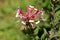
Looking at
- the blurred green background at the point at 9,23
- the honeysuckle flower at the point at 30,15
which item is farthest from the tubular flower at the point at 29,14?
the blurred green background at the point at 9,23

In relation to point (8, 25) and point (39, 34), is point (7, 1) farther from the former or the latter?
point (39, 34)

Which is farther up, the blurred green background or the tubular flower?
the blurred green background

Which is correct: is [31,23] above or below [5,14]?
below

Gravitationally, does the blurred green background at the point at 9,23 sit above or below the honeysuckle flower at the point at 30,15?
above

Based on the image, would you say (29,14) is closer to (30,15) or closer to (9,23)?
(30,15)

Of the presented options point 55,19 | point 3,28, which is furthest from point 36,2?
point 3,28

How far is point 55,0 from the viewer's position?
7.10ft

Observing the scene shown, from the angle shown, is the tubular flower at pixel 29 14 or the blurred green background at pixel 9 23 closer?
the tubular flower at pixel 29 14

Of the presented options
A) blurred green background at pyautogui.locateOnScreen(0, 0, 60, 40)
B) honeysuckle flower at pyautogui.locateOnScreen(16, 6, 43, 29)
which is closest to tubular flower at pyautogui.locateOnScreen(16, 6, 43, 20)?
honeysuckle flower at pyautogui.locateOnScreen(16, 6, 43, 29)

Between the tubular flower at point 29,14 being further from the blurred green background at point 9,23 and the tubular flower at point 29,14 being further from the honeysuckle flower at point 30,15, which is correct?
the blurred green background at point 9,23

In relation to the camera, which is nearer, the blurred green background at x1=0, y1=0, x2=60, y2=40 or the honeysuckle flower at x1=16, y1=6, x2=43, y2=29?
the honeysuckle flower at x1=16, y1=6, x2=43, y2=29

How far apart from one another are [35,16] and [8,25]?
2.23 metres

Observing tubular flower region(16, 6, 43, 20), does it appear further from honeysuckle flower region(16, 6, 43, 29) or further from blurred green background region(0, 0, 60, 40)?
blurred green background region(0, 0, 60, 40)

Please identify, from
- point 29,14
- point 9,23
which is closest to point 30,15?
point 29,14
